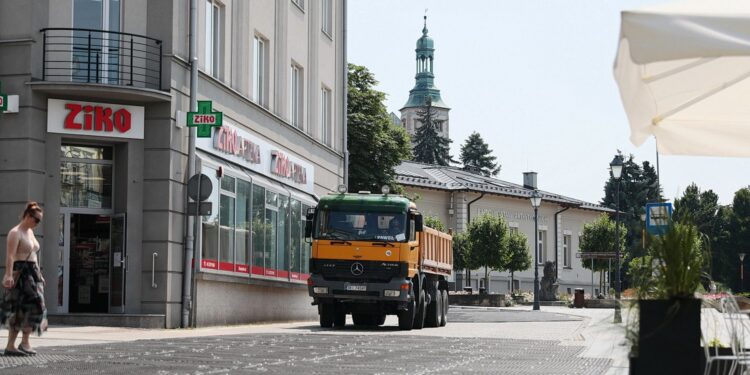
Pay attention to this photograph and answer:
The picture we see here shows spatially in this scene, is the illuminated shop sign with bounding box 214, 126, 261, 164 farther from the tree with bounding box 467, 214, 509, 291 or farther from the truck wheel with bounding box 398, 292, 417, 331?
the tree with bounding box 467, 214, 509, 291

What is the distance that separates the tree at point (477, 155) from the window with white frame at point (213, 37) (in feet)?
353

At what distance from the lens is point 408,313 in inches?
1027

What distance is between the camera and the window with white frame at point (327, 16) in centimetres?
4020

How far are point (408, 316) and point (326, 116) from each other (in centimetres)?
1574

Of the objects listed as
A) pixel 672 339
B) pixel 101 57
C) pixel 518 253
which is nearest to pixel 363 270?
pixel 101 57

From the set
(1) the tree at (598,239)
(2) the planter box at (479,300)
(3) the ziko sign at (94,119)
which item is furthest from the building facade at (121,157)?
(1) the tree at (598,239)

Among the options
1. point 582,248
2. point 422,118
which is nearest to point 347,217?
point 582,248

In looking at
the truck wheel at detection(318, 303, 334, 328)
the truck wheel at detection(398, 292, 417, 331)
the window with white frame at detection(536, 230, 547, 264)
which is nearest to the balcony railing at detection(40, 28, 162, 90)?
the truck wheel at detection(318, 303, 334, 328)

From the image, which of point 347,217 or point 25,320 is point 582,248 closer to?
point 347,217

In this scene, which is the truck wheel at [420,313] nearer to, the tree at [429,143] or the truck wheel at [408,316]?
the truck wheel at [408,316]

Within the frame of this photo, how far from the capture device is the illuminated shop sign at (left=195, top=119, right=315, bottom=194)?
89.8ft

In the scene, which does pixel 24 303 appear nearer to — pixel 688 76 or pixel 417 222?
pixel 688 76

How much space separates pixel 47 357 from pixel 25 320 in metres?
0.47

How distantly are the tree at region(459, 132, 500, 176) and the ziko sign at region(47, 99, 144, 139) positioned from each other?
112691 millimetres
